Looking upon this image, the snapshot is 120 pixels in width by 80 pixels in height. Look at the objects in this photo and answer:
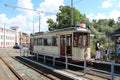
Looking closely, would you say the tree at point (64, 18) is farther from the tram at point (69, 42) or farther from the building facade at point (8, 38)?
the building facade at point (8, 38)

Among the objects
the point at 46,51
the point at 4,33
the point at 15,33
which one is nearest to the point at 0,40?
the point at 4,33

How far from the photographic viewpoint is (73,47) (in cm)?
1792

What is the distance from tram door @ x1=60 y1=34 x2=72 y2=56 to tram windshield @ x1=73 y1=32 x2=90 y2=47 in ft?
1.90

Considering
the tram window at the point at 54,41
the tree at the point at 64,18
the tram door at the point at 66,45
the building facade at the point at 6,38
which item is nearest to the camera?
the tram door at the point at 66,45

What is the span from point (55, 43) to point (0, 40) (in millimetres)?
86278

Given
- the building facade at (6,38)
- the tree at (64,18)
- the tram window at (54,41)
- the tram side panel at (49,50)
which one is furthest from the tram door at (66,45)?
the building facade at (6,38)

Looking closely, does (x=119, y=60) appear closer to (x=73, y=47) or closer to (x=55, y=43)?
(x=73, y=47)

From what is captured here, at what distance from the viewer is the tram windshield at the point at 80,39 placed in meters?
17.8

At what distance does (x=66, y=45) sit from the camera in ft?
61.8

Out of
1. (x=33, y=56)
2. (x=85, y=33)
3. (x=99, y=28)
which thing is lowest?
(x=33, y=56)

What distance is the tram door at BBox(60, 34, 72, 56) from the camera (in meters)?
18.4

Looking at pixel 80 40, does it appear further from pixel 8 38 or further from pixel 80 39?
pixel 8 38

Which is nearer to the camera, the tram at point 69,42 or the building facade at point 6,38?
the tram at point 69,42

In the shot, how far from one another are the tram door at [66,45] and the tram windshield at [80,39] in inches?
22.9
